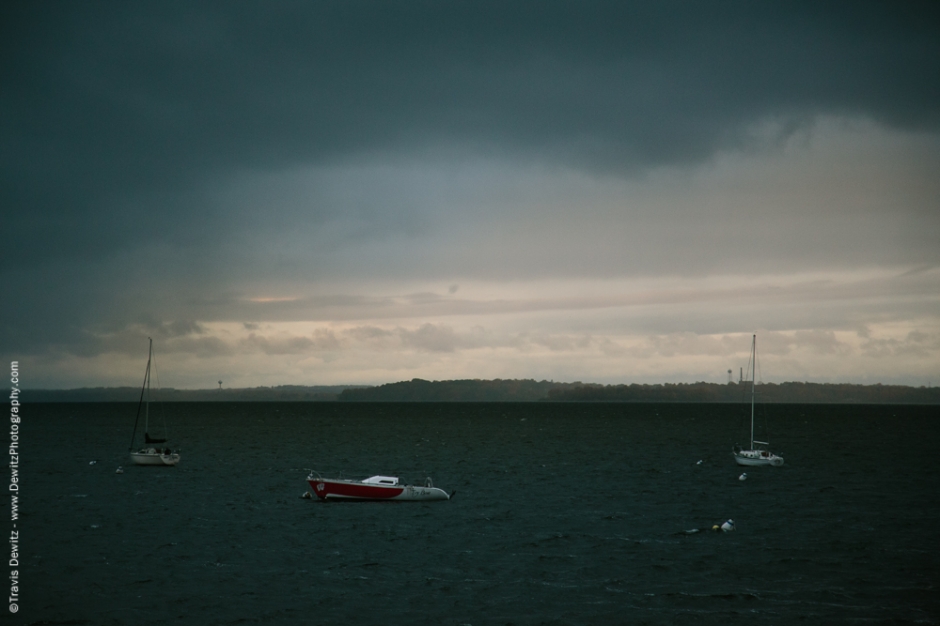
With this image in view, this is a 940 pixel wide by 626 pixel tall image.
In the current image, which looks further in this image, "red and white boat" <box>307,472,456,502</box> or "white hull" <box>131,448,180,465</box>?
"white hull" <box>131,448,180,465</box>

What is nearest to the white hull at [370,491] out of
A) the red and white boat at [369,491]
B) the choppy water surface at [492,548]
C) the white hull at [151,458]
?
the red and white boat at [369,491]

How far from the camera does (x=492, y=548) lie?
45.9m

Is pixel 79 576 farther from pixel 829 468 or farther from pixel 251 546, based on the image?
pixel 829 468

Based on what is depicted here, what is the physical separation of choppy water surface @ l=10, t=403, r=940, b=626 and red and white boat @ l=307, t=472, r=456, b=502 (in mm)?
1276

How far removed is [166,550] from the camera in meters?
45.3

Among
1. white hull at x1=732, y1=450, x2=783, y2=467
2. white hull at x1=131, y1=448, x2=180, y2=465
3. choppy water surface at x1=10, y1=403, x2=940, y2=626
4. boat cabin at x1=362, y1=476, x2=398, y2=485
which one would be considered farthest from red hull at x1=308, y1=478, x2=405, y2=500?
white hull at x1=732, y1=450, x2=783, y2=467

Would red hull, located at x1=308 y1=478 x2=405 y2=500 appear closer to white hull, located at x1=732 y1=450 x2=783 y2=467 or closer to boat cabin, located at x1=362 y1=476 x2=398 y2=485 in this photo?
boat cabin, located at x1=362 y1=476 x2=398 y2=485

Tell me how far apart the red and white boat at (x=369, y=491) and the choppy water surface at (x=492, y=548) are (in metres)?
1.28

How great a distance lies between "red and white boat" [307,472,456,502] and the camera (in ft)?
212

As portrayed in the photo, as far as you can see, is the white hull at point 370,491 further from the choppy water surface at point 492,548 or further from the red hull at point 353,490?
the choppy water surface at point 492,548

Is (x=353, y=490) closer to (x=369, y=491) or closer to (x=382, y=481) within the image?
(x=369, y=491)

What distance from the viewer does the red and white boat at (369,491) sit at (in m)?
64.8

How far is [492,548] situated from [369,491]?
21397mm

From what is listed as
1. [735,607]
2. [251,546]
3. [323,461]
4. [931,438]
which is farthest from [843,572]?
[931,438]
